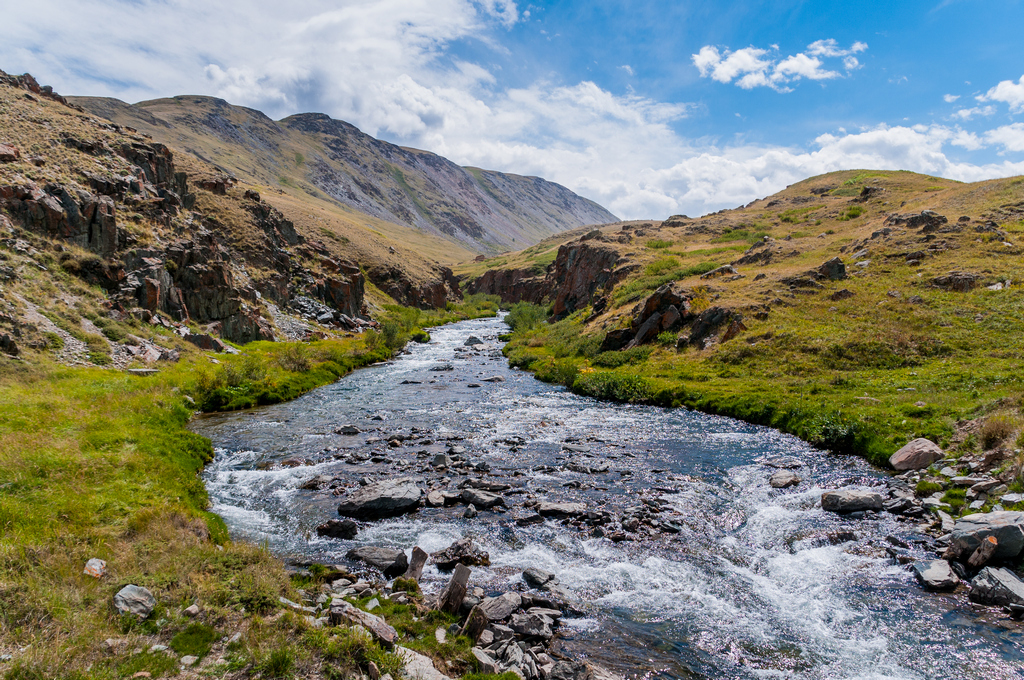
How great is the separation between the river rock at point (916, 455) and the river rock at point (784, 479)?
3778 mm

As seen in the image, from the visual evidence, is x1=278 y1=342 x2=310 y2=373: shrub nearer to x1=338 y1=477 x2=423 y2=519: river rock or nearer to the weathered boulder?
x1=338 y1=477 x2=423 y2=519: river rock

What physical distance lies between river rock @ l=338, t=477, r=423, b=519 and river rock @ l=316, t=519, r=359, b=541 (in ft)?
4.13

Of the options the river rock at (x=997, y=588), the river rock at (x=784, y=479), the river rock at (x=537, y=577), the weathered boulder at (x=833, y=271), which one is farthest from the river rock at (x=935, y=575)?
the weathered boulder at (x=833, y=271)

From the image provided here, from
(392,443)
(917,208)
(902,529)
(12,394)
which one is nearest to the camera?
(902,529)

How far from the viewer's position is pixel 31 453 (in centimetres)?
1424

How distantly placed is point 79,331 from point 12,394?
519 inches

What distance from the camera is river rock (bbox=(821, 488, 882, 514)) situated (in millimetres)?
17047

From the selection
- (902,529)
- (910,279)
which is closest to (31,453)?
(902,529)

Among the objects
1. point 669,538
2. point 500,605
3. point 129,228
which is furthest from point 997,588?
point 129,228

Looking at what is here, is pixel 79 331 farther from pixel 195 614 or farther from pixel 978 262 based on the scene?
A: pixel 978 262

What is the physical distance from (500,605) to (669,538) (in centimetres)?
691

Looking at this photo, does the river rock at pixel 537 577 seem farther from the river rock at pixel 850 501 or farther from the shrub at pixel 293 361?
the shrub at pixel 293 361

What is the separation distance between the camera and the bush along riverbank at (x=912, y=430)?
12852 millimetres

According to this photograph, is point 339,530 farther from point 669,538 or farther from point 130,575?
point 669,538
